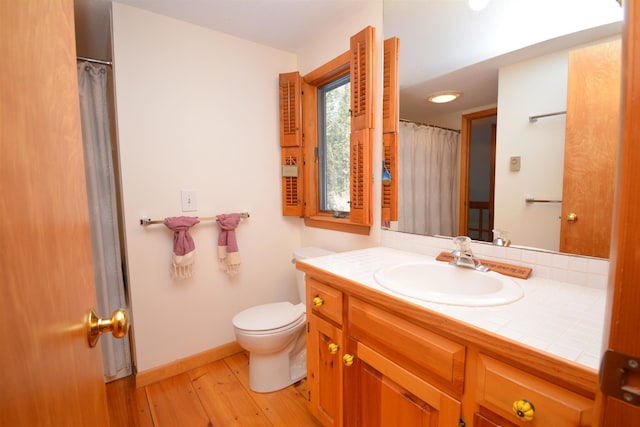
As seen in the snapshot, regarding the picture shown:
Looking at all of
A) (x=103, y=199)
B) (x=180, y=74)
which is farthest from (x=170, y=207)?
(x=180, y=74)

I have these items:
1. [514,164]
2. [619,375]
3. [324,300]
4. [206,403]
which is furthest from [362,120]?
[206,403]

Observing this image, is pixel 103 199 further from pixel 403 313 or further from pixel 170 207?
pixel 403 313

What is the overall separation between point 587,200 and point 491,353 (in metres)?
0.72

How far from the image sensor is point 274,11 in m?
1.72

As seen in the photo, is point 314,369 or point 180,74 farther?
point 180,74

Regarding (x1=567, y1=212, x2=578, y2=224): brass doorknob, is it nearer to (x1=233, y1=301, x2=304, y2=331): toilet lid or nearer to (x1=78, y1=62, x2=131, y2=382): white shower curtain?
(x1=233, y1=301, x2=304, y2=331): toilet lid

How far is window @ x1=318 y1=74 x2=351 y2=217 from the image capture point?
6.62 ft

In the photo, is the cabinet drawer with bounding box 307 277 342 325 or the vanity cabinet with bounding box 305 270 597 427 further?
the cabinet drawer with bounding box 307 277 342 325

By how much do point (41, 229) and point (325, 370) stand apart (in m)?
1.21

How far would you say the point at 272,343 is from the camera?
165cm

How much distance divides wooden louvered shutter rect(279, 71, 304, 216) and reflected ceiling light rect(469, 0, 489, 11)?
117 cm

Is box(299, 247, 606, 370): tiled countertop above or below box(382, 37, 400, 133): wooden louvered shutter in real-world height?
below

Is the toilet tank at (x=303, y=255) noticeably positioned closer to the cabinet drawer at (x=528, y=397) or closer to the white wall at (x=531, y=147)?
the white wall at (x=531, y=147)

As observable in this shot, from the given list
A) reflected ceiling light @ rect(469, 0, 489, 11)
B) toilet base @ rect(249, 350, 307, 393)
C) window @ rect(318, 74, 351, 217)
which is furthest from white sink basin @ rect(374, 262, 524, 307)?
reflected ceiling light @ rect(469, 0, 489, 11)
